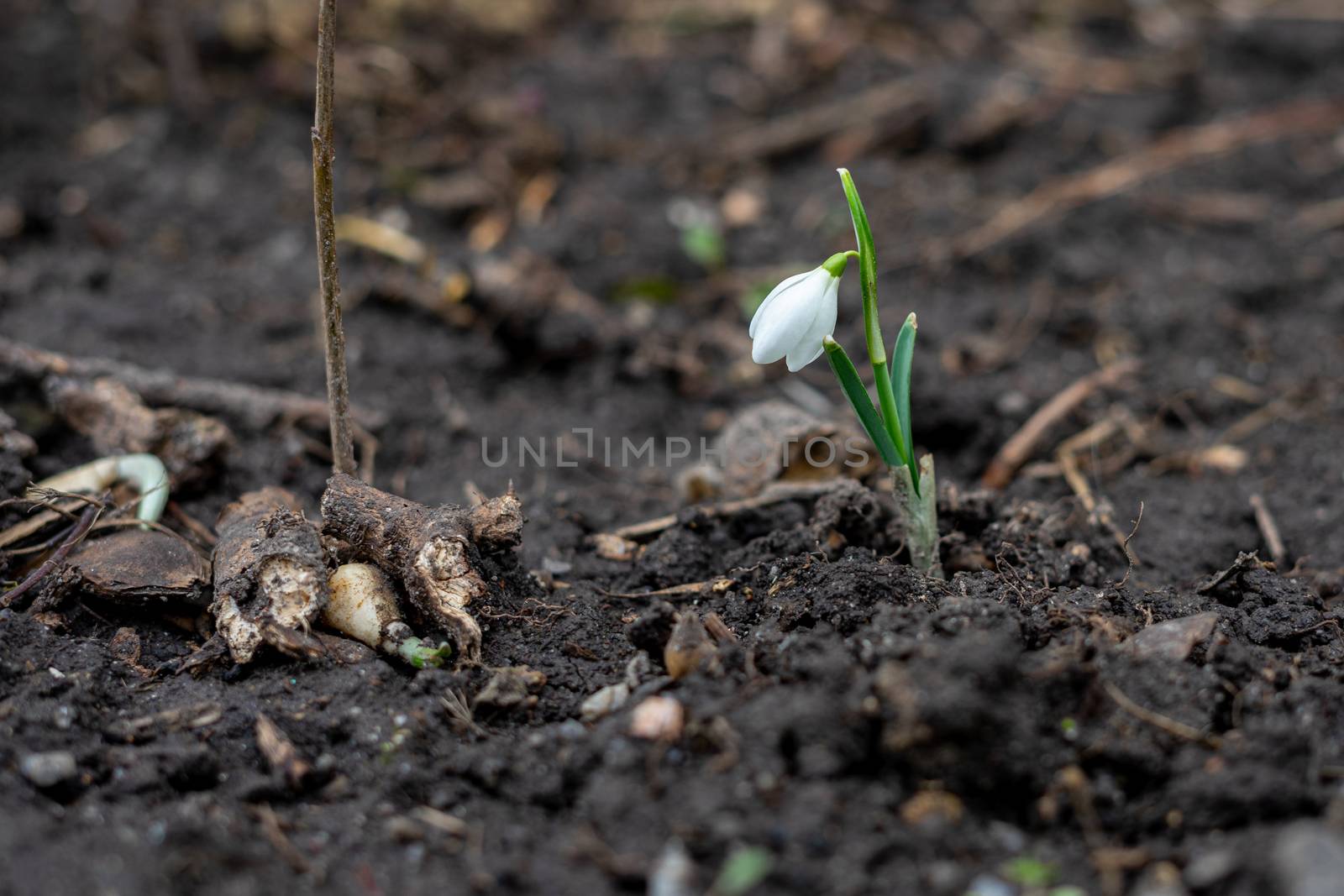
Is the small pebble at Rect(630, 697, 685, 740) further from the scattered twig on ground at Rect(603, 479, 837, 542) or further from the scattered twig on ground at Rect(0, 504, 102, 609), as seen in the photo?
the scattered twig on ground at Rect(0, 504, 102, 609)

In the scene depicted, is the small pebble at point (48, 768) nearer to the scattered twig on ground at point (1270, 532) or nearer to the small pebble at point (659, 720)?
the small pebble at point (659, 720)

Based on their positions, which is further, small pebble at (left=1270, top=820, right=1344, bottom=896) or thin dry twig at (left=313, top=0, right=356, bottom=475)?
thin dry twig at (left=313, top=0, right=356, bottom=475)

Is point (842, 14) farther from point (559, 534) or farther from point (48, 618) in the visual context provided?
point (48, 618)

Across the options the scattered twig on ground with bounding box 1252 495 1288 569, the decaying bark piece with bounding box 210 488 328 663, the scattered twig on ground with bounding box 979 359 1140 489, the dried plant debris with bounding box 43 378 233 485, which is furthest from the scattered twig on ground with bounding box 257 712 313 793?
the scattered twig on ground with bounding box 1252 495 1288 569

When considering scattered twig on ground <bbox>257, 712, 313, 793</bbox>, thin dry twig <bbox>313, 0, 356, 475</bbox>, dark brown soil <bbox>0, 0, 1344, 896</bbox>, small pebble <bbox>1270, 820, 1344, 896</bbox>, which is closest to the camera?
small pebble <bbox>1270, 820, 1344, 896</bbox>

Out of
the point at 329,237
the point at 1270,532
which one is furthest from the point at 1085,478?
the point at 329,237

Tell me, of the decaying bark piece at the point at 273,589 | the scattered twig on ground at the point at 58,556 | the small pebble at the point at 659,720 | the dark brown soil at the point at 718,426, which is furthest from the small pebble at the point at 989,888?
the scattered twig on ground at the point at 58,556
